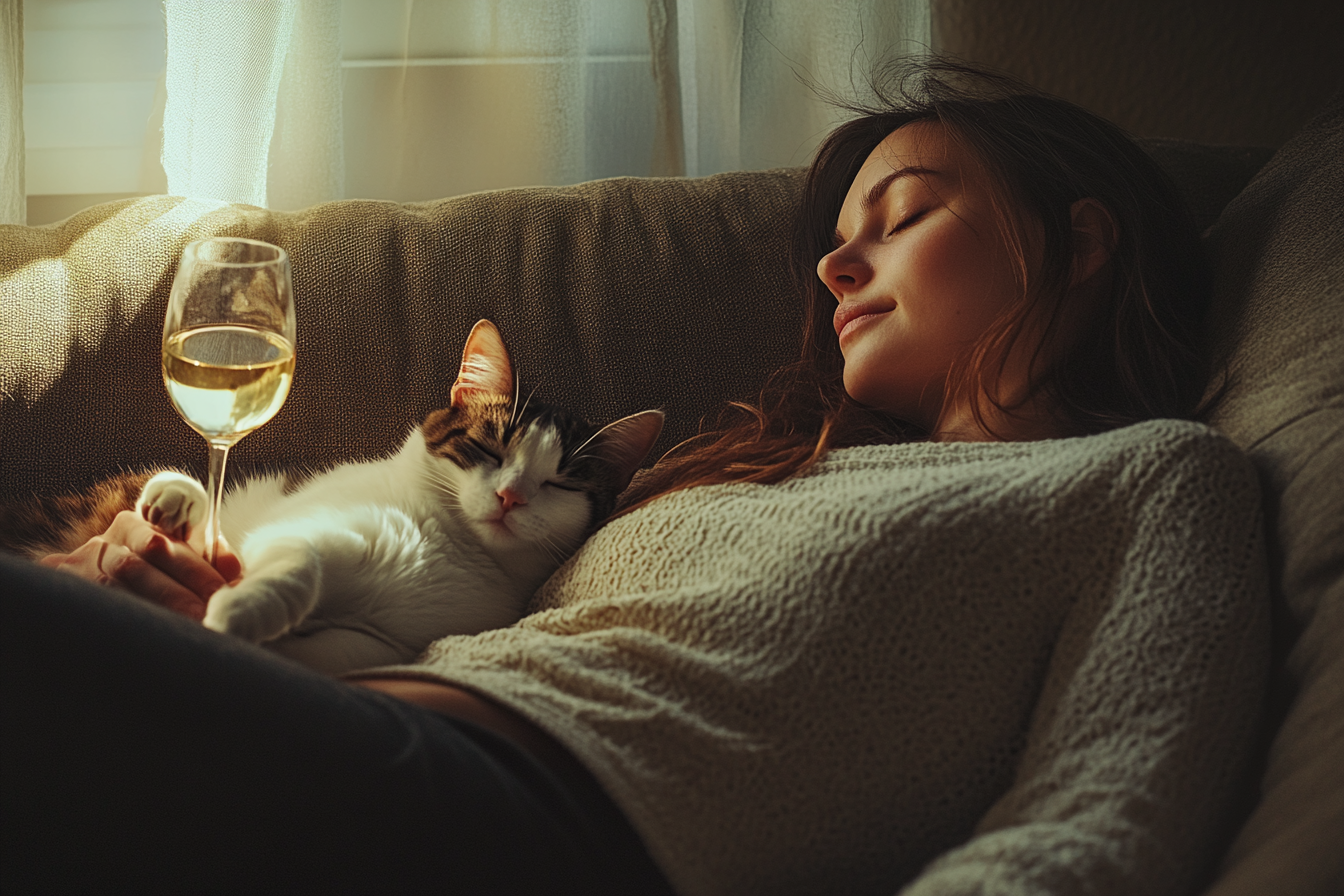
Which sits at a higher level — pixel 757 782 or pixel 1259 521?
pixel 1259 521

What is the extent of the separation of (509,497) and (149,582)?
1.24ft

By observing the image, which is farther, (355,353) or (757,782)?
(355,353)

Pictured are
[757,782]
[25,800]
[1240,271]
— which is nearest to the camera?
[25,800]

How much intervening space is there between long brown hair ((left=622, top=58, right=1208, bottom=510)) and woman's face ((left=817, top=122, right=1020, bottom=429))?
0.09ft

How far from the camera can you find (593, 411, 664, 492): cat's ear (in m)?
1.20

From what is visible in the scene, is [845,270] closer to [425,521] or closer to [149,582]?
[425,521]

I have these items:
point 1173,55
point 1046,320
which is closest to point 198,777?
point 1046,320

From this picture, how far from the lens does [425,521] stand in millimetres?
1125

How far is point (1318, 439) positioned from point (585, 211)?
1068mm

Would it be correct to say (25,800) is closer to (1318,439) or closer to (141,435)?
(141,435)

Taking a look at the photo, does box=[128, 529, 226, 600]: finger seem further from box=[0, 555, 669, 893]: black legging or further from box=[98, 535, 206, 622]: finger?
A: box=[0, 555, 669, 893]: black legging

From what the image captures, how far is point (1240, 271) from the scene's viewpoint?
1.17m

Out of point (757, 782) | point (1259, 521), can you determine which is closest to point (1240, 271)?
point (1259, 521)

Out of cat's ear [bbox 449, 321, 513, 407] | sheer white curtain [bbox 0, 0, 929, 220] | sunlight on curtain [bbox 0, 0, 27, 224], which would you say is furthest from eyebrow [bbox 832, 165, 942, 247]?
sunlight on curtain [bbox 0, 0, 27, 224]
